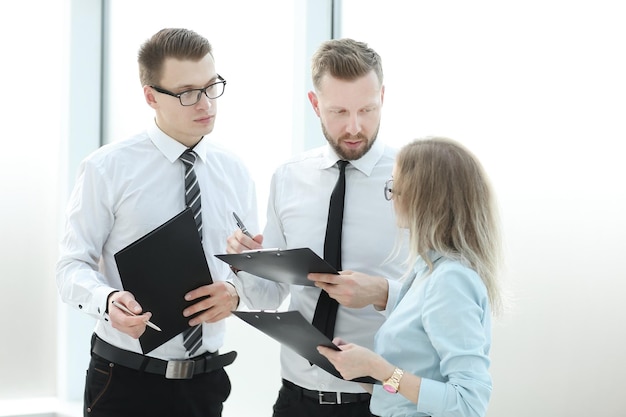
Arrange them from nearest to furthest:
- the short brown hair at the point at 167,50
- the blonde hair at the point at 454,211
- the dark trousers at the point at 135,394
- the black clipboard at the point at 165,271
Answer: the blonde hair at the point at 454,211
the black clipboard at the point at 165,271
the dark trousers at the point at 135,394
the short brown hair at the point at 167,50

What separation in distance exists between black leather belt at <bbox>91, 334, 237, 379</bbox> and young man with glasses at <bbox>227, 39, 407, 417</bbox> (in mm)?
292

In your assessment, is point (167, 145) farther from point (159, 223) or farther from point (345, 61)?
point (345, 61)

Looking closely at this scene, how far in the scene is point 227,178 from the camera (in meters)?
2.72

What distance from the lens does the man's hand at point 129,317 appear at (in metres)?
2.23

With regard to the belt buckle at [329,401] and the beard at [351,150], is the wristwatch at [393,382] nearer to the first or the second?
the belt buckle at [329,401]

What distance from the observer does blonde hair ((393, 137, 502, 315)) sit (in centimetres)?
184

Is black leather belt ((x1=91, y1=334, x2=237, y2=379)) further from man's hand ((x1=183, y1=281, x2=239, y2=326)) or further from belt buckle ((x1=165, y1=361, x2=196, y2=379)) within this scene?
man's hand ((x1=183, y1=281, x2=239, y2=326))

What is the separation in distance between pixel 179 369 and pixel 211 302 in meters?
0.27

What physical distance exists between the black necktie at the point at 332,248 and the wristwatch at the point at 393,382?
0.49 m

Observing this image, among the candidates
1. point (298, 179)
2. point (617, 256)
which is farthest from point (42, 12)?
point (617, 256)

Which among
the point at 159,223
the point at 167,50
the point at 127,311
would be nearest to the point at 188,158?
the point at 159,223

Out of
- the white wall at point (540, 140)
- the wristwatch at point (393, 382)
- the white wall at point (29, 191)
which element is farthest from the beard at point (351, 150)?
the white wall at point (29, 191)

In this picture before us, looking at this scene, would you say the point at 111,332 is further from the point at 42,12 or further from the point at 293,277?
the point at 42,12

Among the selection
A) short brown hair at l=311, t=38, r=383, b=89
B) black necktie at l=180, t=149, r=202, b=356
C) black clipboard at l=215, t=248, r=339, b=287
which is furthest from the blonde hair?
black necktie at l=180, t=149, r=202, b=356
